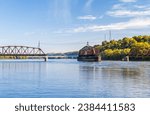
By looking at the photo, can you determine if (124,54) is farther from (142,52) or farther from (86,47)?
(86,47)

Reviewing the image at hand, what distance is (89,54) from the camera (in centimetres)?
17888

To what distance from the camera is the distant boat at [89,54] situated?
17038 cm

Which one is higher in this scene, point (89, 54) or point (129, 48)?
point (129, 48)

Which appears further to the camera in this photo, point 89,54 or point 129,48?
point 89,54

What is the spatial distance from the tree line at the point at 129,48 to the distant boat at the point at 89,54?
7.80 metres

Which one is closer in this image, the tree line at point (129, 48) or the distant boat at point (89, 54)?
the tree line at point (129, 48)

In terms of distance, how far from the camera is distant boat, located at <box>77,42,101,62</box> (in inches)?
6708

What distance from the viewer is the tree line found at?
15750 cm

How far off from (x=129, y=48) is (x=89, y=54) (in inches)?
712

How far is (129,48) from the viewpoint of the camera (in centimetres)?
17412

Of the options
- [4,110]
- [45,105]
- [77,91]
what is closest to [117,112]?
[45,105]

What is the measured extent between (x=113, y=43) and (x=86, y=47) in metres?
13.3

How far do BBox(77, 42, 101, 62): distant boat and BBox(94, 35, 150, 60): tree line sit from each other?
7.80 m

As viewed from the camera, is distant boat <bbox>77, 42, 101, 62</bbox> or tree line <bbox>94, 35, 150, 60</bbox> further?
distant boat <bbox>77, 42, 101, 62</bbox>
